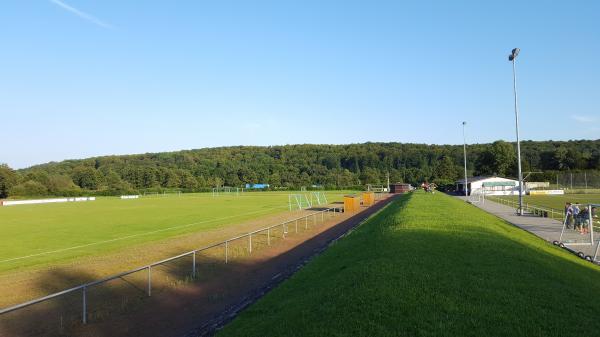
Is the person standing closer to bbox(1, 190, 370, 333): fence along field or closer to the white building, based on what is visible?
bbox(1, 190, 370, 333): fence along field

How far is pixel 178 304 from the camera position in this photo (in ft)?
40.0

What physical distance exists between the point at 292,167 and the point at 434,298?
157212 mm

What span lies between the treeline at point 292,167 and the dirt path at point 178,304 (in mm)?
98126

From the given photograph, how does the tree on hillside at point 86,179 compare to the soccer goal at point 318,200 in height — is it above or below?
above

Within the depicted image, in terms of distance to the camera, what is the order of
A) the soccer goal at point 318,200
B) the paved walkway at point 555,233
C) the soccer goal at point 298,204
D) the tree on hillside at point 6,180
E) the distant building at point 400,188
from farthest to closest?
the tree on hillside at point 6,180, the distant building at point 400,188, the soccer goal at point 318,200, the soccer goal at point 298,204, the paved walkway at point 555,233

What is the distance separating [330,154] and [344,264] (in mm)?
170167

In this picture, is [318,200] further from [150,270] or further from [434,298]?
[434,298]

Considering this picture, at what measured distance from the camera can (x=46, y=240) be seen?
88.7 ft

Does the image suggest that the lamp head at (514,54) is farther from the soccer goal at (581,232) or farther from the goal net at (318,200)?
the goal net at (318,200)

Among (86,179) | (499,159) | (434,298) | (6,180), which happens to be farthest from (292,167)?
(434,298)

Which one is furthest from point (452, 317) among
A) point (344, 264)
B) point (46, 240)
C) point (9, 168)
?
point (9, 168)

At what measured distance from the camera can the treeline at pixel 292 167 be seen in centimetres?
12038

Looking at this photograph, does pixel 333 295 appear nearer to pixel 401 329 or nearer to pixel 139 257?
pixel 401 329

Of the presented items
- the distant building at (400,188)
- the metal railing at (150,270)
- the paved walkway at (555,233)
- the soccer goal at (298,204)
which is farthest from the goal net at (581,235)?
the distant building at (400,188)
